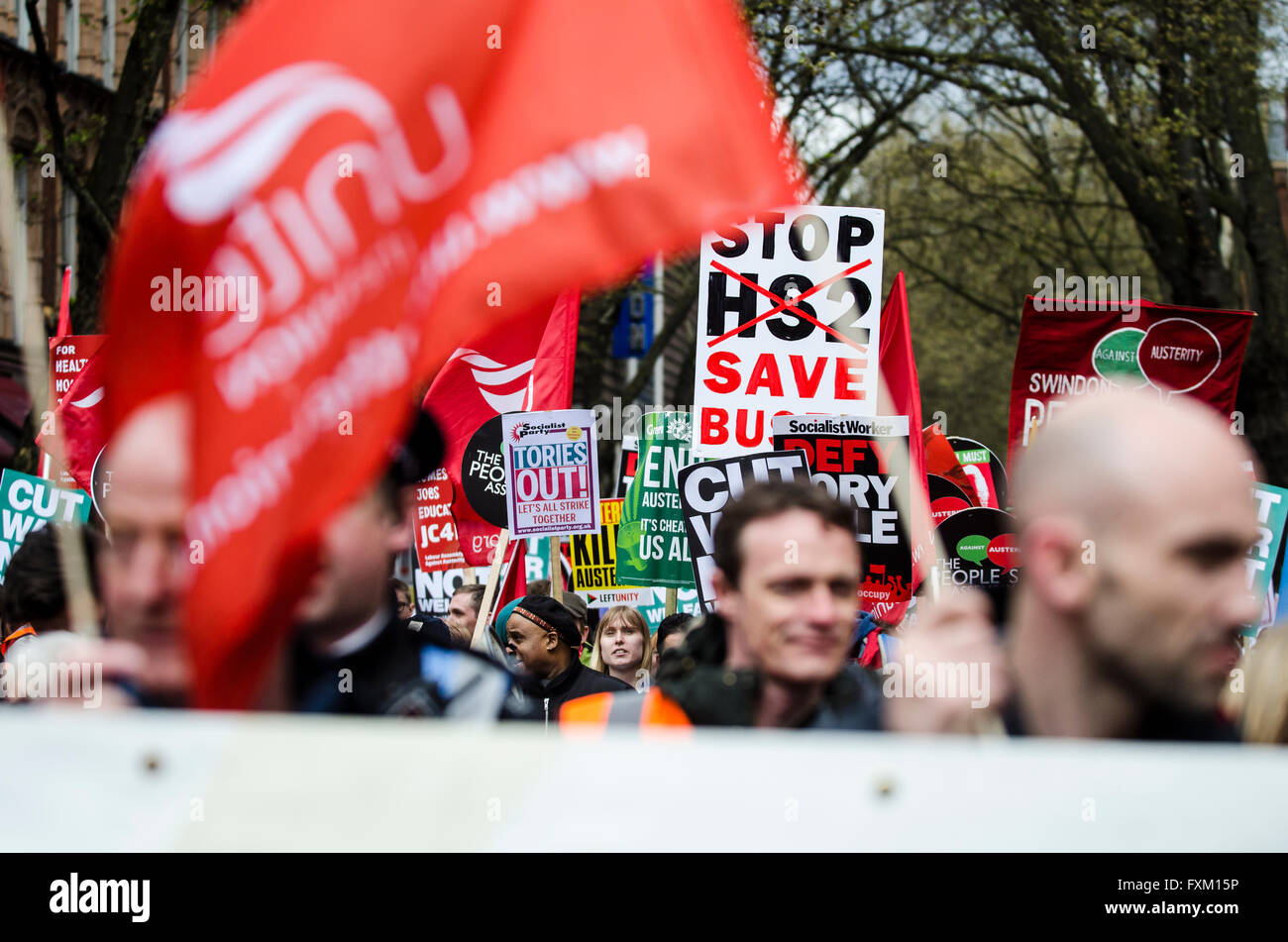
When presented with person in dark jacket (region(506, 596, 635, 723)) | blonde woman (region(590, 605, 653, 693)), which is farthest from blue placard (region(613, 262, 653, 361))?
person in dark jacket (region(506, 596, 635, 723))

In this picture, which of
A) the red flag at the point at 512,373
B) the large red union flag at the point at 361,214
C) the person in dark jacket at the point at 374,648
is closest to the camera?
the large red union flag at the point at 361,214

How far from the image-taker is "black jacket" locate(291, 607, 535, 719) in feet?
6.73

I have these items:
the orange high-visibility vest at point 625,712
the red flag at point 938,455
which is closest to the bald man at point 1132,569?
Answer: the orange high-visibility vest at point 625,712

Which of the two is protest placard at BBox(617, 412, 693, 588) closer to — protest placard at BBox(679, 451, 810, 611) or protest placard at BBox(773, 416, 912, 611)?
protest placard at BBox(773, 416, 912, 611)

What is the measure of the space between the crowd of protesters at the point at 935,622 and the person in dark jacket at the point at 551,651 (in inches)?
154

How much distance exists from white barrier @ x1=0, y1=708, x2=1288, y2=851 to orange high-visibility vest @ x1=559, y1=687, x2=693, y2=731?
0.55 metres

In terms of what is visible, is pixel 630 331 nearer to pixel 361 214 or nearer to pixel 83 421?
pixel 83 421

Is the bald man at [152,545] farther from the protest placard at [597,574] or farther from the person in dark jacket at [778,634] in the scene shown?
the protest placard at [597,574]

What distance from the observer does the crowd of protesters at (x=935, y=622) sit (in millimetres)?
1715

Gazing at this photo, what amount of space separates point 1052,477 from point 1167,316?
8449mm

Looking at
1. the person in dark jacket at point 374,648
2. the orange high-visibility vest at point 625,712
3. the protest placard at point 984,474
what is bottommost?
the orange high-visibility vest at point 625,712

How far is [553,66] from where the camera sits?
2.19 metres

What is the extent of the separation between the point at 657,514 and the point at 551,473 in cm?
64
